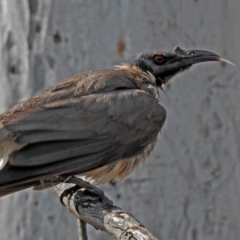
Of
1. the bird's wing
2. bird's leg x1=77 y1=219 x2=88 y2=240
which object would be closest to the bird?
the bird's wing

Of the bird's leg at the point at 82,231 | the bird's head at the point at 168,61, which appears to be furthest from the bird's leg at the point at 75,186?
the bird's head at the point at 168,61

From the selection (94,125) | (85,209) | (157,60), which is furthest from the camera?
(157,60)

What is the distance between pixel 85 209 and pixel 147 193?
57.9 inches

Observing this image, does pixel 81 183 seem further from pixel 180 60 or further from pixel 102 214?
pixel 180 60

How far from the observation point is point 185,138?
920 centimetres

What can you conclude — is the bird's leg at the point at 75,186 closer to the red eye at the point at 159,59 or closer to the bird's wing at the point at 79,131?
the bird's wing at the point at 79,131

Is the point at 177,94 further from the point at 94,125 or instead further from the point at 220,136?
the point at 94,125

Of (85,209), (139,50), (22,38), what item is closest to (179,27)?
(139,50)

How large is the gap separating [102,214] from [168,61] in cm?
158

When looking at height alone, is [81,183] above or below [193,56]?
below

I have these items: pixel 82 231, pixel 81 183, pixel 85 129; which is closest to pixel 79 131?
pixel 85 129

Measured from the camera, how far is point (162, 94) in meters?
9.17

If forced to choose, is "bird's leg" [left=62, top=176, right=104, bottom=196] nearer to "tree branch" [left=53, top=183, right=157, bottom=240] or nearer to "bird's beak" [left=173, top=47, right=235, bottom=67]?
"tree branch" [left=53, top=183, right=157, bottom=240]

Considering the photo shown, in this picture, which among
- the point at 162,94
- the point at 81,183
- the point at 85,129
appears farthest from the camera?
the point at 162,94
